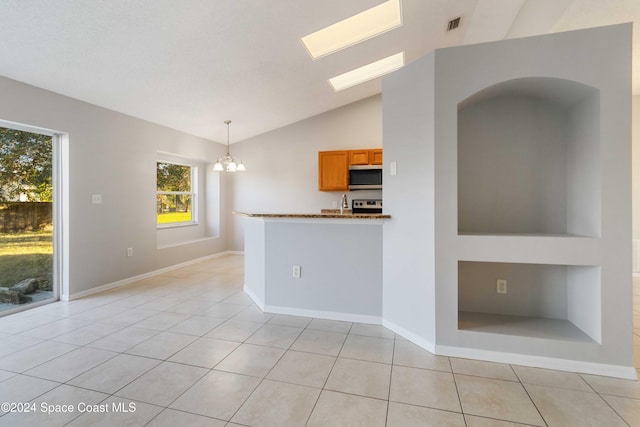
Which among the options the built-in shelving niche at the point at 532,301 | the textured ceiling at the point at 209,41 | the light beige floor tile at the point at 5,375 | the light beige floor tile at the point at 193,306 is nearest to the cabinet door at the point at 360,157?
the textured ceiling at the point at 209,41

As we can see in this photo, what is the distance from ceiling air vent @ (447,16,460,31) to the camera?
3.48 m

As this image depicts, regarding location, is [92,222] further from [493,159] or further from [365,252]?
[493,159]

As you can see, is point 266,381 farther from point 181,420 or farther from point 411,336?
point 411,336

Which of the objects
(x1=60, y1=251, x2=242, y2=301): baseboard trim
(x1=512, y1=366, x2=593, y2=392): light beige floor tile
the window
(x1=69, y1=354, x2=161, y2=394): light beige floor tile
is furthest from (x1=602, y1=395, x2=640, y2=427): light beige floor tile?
the window

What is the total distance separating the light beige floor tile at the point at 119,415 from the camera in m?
1.54

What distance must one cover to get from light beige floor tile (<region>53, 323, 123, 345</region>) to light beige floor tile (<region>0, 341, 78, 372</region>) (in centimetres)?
7

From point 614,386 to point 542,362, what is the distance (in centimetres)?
36

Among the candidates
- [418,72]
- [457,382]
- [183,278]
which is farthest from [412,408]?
[183,278]

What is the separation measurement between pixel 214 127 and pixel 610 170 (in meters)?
5.22

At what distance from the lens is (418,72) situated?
7.86 ft

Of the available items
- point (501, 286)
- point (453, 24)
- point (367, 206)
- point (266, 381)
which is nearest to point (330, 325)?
point (266, 381)

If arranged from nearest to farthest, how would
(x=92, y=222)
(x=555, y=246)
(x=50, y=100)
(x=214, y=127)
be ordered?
(x=555, y=246) → (x=50, y=100) → (x=92, y=222) → (x=214, y=127)

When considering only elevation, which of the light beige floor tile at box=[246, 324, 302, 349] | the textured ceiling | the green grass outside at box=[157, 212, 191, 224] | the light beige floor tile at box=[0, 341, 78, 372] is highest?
the textured ceiling

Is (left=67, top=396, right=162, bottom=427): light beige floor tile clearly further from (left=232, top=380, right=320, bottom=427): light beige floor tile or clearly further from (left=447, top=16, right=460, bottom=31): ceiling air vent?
(left=447, top=16, right=460, bottom=31): ceiling air vent
